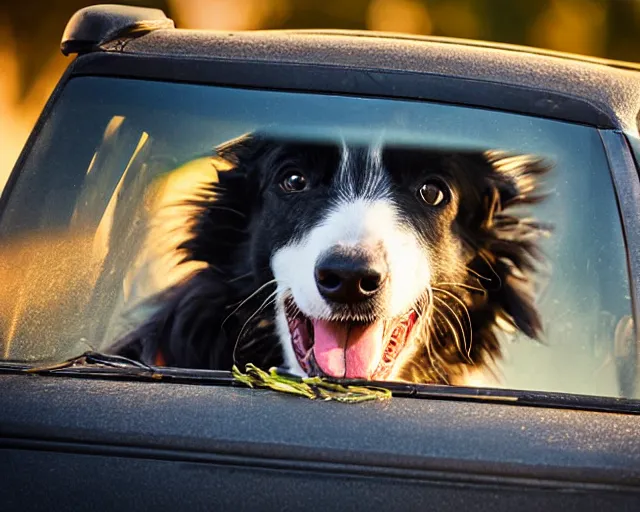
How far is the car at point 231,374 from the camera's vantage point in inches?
75.9

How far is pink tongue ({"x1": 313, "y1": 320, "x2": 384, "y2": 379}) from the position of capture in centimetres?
228

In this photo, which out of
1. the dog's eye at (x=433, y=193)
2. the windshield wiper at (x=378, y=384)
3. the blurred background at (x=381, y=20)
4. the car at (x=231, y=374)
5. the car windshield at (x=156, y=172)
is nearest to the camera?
the car at (x=231, y=374)

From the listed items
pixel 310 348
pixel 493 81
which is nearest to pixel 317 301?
pixel 310 348

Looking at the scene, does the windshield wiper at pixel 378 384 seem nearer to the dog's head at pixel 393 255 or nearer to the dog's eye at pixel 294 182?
the dog's head at pixel 393 255

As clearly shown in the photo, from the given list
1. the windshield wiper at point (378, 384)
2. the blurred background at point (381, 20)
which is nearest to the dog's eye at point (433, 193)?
the windshield wiper at point (378, 384)

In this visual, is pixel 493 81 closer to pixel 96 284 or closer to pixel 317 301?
pixel 317 301

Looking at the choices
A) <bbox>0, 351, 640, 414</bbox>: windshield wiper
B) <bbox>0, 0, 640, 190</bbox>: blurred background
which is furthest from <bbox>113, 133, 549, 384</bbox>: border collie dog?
<bbox>0, 0, 640, 190</bbox>: blurred background

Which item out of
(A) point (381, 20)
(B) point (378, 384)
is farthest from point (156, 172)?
(A) point (381, 20)

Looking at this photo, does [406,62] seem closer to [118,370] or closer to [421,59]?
[421,59]

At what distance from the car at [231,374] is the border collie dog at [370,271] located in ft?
0.24

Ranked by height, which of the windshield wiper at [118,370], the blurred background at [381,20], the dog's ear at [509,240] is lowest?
the windshield wiper at [118,370]

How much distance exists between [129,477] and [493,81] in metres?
1.04

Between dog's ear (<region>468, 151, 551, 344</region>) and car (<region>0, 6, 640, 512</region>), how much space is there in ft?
0.14

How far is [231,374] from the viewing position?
2.14 m
